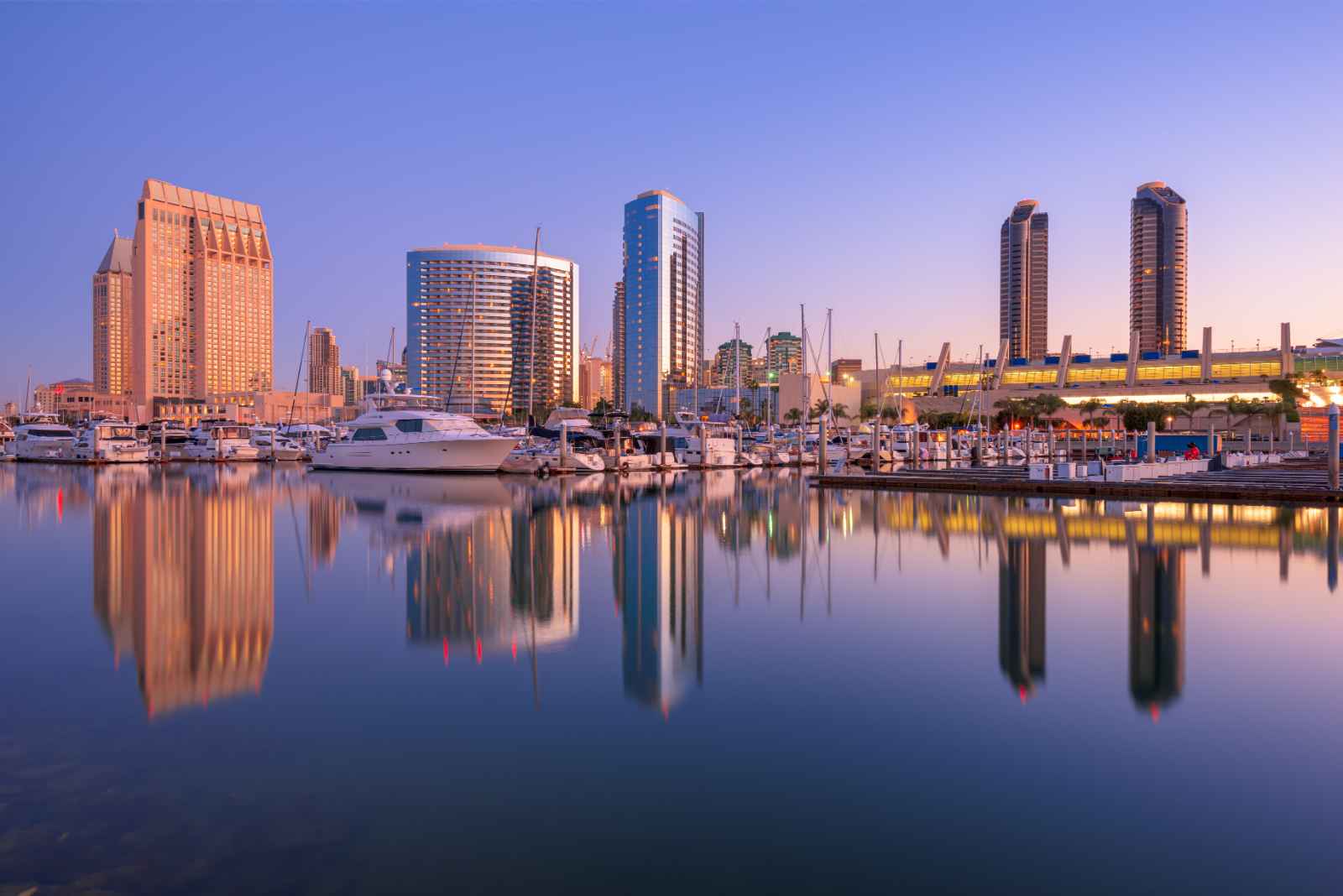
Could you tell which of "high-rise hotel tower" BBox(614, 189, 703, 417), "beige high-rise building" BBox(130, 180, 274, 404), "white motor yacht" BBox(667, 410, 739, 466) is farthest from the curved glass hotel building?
"white motor yacht" BBox(667, 410, 739, 466)

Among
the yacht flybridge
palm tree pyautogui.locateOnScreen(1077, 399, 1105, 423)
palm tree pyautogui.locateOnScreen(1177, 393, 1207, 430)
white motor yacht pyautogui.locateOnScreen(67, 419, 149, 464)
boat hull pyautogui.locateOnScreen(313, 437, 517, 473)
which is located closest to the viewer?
boat hull pyautogui.locateOnScreen(313, 437, 517, 473)

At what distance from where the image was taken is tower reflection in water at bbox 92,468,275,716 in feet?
32.2

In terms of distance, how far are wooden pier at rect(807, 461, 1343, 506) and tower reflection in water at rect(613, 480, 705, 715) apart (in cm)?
1876

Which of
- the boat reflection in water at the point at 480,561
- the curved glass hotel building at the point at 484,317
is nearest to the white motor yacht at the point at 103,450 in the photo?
the boat reflection in water at the point at 480,561

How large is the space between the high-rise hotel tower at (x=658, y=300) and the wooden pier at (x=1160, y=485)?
446 feet

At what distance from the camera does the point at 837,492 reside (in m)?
41.1

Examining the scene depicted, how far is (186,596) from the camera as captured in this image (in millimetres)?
14023

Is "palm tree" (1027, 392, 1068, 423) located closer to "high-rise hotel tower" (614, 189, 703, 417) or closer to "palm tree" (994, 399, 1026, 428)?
"palm tree" (994, 399, 1026, 428)

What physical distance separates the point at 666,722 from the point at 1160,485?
33850 mm

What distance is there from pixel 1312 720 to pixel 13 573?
Result: 20.8 m

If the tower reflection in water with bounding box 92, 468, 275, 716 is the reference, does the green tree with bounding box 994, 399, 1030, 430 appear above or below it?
above

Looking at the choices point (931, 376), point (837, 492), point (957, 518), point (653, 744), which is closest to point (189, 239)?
point (931, 376)

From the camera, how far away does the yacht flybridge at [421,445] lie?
53.0 metres

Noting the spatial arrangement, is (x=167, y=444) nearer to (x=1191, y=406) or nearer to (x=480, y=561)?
(x=480, y=561)
